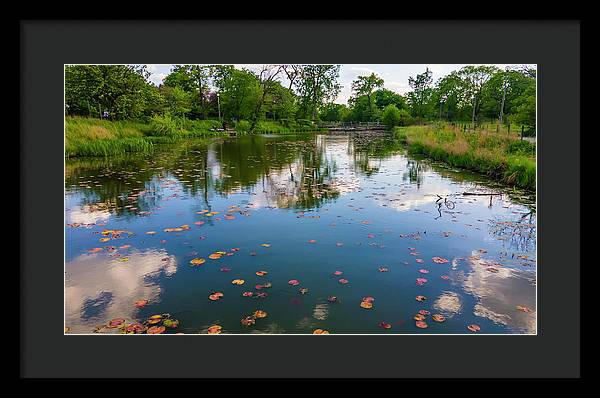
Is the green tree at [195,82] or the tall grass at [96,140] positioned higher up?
the green tree at [195,82]

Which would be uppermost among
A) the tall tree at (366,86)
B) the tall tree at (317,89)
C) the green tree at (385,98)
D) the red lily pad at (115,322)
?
the green tree at (385,98)

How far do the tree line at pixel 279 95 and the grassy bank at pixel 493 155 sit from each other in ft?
5.32

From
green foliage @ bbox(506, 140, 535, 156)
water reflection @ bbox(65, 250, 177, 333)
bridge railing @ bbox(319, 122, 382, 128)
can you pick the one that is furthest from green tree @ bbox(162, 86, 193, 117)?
water reflection @ bbox(65, 250, 177, 333)

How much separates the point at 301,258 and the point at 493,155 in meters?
7.75

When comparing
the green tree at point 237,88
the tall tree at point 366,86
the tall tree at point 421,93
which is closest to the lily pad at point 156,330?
the green tree at point 237,88

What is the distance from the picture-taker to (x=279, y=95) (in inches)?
1236

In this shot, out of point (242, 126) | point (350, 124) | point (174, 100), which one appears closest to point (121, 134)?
point (174, 100)

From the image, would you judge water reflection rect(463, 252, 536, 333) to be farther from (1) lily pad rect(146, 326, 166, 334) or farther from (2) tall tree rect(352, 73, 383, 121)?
(2) tall tree rect(352, 73, 383, 121)

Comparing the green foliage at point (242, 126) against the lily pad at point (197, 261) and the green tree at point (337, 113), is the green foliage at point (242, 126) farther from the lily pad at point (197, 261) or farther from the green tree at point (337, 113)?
the lily pad at point (197, 261)

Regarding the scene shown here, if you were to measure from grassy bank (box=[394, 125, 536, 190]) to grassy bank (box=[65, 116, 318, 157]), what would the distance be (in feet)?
35.9

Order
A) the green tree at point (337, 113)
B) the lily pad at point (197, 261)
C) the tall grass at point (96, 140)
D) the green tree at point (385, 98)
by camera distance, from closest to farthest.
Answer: the lily pad at point (197, 261) → the tall grass at point (96, 140) → the green tree at point (337, 113) → the green tree at point (385, 98)

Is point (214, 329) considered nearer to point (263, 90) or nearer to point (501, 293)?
point (501, 293)

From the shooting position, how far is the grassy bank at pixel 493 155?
8.20m
